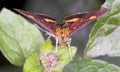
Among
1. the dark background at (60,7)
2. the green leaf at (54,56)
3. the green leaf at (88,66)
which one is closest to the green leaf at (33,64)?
the green leaf at (54,56)

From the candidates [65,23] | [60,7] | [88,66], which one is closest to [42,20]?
[65,23]

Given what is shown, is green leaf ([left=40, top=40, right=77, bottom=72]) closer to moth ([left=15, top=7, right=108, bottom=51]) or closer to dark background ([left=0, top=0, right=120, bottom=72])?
moth ([left=15, top=7, right=108, bottom=51])

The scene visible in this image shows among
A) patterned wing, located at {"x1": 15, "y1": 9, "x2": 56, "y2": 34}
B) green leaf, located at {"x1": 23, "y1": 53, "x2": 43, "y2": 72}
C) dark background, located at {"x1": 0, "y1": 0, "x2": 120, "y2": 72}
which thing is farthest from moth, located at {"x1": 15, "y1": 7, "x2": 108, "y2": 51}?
dark background, located at {"x1": 0, "y1": 0, "x2": 120, "y2": 72}

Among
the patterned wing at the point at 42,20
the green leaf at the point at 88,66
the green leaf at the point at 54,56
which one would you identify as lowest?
the green leaf at the point at 88,66

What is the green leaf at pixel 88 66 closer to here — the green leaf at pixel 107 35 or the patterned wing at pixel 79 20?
the green leaf at pixel 107 35

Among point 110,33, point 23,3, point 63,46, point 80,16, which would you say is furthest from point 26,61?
point 23,3

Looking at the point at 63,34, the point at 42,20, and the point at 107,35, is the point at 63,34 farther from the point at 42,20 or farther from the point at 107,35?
the point at 107,35
